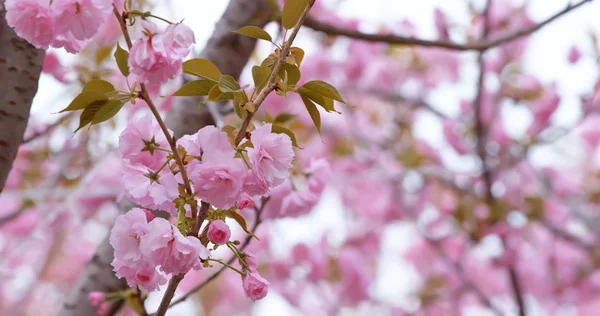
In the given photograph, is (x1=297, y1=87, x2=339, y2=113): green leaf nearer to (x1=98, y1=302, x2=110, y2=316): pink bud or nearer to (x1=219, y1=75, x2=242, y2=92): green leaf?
(x1=219, y1=75, x2=242, y2=92): green leaf

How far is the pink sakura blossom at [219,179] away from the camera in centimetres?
50

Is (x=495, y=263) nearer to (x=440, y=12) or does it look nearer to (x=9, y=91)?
(x=440, y=12)

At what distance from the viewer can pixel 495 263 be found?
1.98m

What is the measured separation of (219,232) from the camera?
1.72 ft

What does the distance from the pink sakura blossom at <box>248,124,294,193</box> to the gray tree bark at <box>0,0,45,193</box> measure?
42 centimetres

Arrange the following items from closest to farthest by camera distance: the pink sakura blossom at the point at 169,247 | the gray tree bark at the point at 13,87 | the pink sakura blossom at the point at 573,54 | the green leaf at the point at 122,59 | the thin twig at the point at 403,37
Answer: the pink sakura blossom at the point at 169,247
the green leaf at the point at 122,59
the gray tree bark at the point at 13,87
the thin twig at the point at 403,37
the pink sakura blossom at the point at 573,54

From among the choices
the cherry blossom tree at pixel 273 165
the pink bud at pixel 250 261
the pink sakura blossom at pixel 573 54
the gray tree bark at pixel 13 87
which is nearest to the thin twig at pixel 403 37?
the cherry blossom tree at pixel 273 165

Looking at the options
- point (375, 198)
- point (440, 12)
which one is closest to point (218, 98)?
point (440, 12)

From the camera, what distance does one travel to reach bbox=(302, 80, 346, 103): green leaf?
547 mm

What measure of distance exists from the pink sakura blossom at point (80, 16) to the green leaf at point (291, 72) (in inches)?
7.1

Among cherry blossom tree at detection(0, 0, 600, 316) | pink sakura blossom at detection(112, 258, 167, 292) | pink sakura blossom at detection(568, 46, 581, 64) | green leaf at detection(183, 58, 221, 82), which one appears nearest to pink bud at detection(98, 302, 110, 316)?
cherry blossom tree at detection(0, 0, 600, 316)

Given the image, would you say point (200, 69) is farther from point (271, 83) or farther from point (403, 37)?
point (403, 37)

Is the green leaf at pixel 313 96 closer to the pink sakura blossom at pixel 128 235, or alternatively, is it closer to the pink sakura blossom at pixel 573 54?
the pink sakura blossom at pixel 128 235

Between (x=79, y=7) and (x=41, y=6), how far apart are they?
0.13 ft
